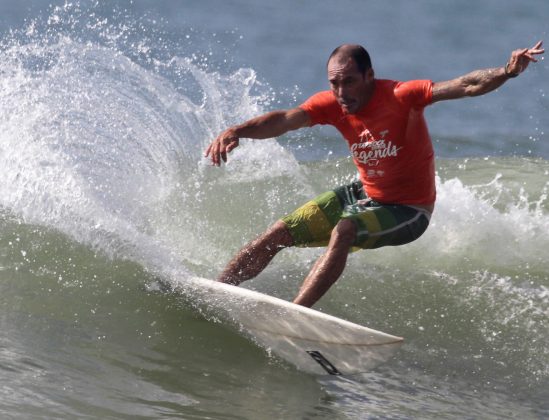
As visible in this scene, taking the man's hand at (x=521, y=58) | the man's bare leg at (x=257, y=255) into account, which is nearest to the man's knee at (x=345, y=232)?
the man's bare leg at (x=257, y=255)

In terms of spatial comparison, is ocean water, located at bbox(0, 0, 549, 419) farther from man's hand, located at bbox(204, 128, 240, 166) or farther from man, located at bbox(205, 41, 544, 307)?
man's hand, located at bbox(204, 128, 240, 166)

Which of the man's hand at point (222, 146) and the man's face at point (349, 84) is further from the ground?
the man's face at point (349, 84)

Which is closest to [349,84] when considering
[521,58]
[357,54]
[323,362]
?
[357,54]

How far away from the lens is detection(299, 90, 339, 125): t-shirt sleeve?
6.66 meters

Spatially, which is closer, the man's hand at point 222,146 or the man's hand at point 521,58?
the man's hand at point 521,58

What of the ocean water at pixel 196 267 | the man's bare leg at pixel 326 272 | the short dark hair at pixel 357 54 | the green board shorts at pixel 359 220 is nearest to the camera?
the ocean water at pixel 196 267

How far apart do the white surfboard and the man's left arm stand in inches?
55.4

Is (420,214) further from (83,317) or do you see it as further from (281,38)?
(281,38)

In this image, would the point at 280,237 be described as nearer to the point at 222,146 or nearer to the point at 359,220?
the point at 359,220

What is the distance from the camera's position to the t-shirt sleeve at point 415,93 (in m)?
6.32

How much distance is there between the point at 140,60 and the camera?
1498 centimetres

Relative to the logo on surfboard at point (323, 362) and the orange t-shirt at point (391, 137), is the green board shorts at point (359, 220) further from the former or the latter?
the logo on surfboard at point (323, 362)

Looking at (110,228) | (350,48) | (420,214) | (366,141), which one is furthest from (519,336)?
(110,228)

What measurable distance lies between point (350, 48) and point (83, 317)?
7.31ft
